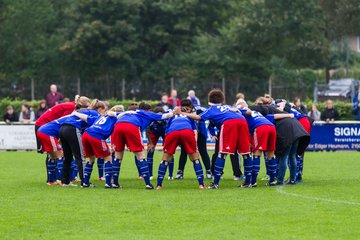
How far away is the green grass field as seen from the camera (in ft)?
40.3

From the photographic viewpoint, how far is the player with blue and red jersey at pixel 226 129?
17.7 m

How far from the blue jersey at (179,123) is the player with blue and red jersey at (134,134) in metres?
0.13

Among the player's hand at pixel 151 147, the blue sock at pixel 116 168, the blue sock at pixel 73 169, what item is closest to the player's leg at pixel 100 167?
the blue sock at pixel 73 169

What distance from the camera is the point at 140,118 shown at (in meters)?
18.1

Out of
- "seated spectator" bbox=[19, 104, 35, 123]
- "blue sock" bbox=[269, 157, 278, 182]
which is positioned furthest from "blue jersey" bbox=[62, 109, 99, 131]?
"seated spectator" bbox=[19, 104, 35, 123]

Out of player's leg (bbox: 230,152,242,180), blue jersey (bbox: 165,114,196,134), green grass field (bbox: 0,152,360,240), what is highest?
blue jersey (bbox: 165,114,196,134)

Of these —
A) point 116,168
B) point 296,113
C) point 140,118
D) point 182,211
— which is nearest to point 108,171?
point 116,168

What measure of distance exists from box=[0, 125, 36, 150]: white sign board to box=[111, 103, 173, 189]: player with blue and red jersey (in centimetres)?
1467

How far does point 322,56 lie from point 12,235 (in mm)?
38703

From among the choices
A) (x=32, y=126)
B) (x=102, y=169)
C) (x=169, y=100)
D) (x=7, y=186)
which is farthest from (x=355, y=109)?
(x=7, y=186)

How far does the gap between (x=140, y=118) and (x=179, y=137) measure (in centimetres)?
92

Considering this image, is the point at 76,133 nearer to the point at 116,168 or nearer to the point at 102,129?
the point at 102,129

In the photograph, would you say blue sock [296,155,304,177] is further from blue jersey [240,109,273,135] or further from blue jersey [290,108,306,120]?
blue jersey [240,109,273,135]

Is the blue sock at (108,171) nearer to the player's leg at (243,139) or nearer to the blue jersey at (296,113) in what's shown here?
the player's leg at (243,139)
